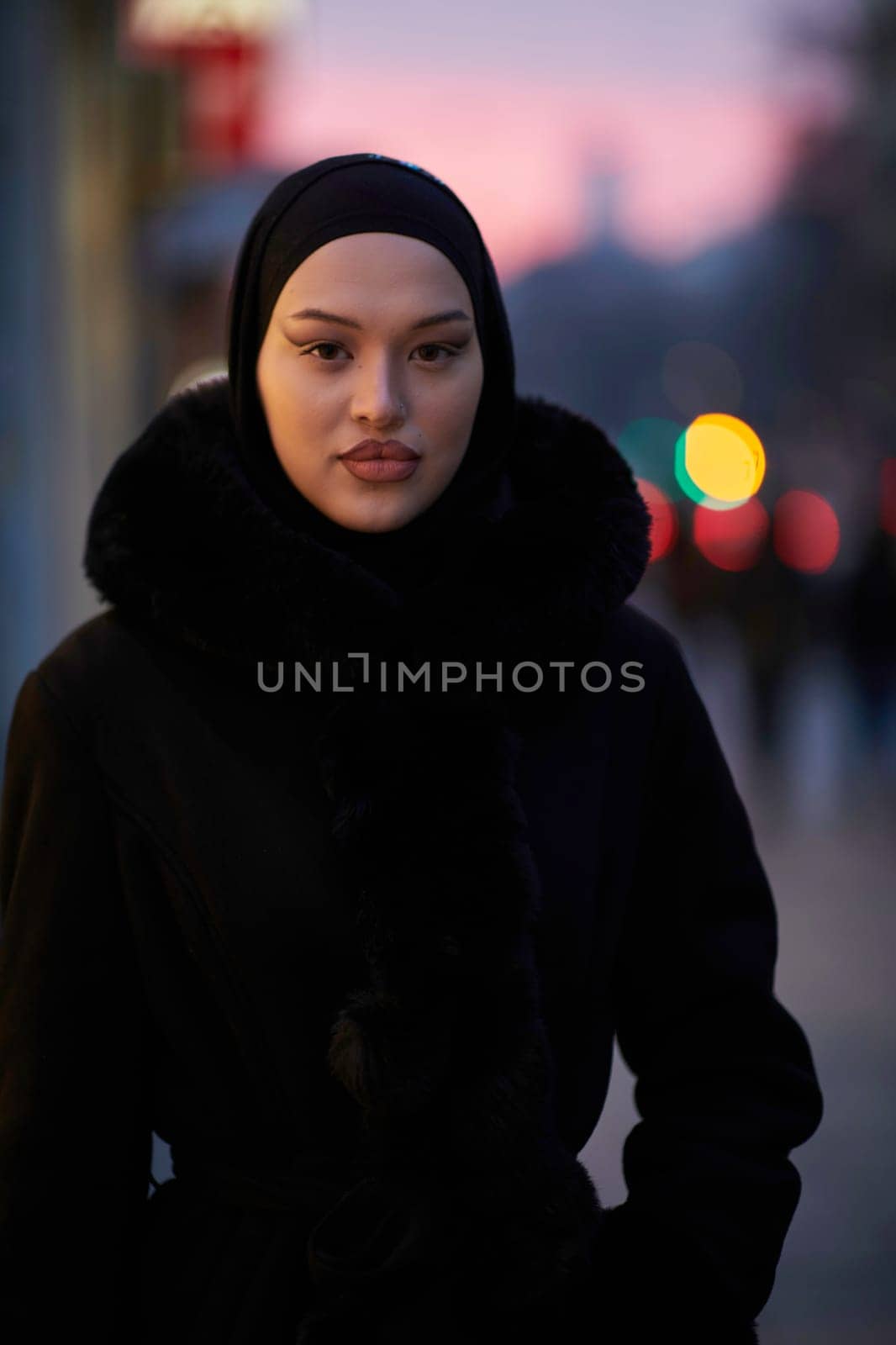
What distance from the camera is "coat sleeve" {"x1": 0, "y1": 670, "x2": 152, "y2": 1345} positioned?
6.32 feet

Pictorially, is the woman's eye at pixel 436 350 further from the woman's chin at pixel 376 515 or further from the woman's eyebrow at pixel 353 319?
the woman's chin at pixel 376 515

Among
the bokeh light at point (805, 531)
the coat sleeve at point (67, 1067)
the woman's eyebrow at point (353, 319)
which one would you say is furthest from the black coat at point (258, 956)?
the bokeh light at point (805, 531)

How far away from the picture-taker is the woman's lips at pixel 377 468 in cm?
204

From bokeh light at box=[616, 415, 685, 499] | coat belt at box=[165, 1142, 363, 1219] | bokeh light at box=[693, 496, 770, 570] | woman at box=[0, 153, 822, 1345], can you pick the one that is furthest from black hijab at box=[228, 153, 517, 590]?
bokeh light at box=[616, 415, 685, 499]

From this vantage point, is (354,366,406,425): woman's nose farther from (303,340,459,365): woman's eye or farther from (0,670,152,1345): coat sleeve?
(0,670,152,1345): coat sleeve

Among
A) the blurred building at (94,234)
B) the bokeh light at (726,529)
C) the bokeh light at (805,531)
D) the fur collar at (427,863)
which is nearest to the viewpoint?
the fur collar at (427,863)

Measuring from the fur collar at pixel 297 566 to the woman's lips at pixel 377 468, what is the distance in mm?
100

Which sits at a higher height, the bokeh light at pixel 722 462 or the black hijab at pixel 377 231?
the bokeh light at pixel 722 462

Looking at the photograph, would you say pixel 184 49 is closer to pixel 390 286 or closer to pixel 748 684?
pixel 748 684

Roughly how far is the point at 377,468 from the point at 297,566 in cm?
15

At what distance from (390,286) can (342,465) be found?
0.72 ft

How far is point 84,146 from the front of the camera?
427 inches

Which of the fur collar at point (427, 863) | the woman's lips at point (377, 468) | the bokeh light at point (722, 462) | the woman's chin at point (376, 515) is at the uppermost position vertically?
the bokeh light at point (722, 462)

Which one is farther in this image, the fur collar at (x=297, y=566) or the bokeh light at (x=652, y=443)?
the bokeh light at (x=652, y=443)
